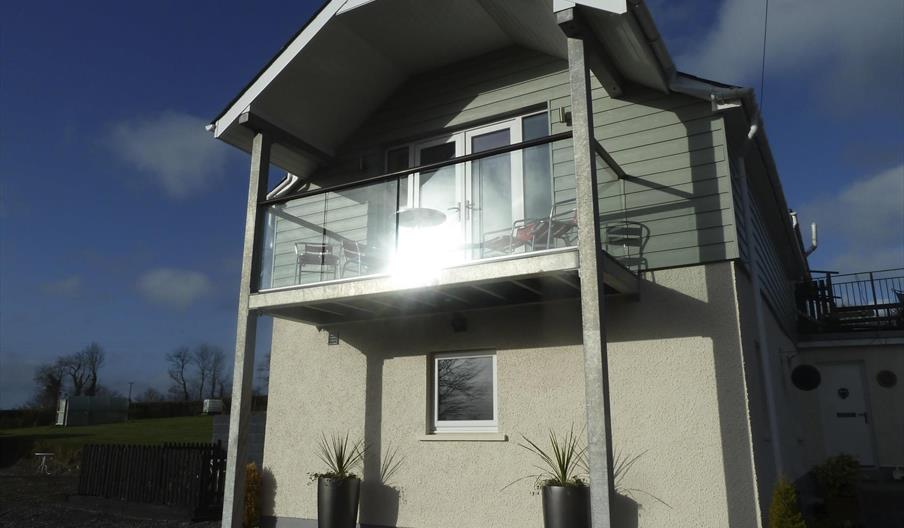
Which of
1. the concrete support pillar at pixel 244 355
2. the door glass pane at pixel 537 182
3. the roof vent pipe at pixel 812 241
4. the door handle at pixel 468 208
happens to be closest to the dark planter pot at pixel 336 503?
the concrete support pillar at pixel 244 355

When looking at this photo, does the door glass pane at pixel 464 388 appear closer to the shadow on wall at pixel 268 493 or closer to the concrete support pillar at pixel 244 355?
the concrete support pillar at pixel 244 355

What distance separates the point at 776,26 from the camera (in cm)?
968

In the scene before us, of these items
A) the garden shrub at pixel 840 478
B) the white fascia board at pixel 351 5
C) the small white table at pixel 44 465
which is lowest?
the small white table at pixel 44 465

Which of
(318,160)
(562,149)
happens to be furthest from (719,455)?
(318,160)

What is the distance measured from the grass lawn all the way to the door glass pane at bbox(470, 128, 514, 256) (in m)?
19.7

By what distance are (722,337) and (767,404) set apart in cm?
183

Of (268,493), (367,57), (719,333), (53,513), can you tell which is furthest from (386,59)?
(53,513)

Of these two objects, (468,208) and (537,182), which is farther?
(468,208)

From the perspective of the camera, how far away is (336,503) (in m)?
7.75

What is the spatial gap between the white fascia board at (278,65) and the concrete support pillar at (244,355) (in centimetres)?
45

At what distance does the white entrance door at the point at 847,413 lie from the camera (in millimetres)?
13570

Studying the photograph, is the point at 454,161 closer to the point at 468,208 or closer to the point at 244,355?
the point at 468,208

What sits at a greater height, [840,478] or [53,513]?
[840,478]

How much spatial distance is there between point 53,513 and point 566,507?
968 cm
